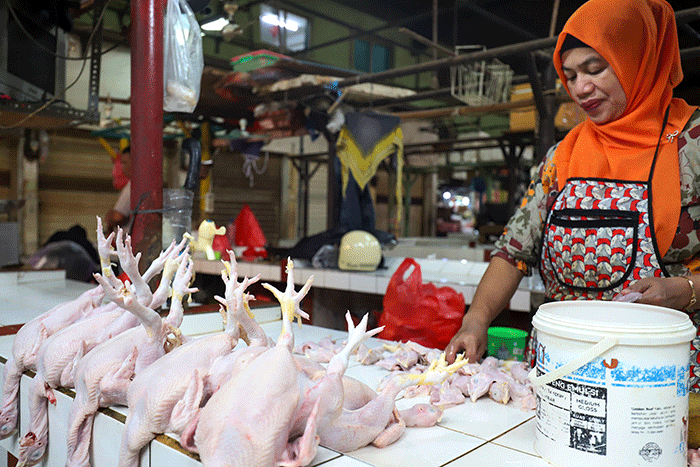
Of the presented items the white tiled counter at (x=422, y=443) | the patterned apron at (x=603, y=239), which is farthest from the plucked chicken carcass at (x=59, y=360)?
→ the patterned apron at (x=603, y=239)

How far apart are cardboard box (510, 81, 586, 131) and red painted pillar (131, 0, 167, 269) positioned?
350 centimetres

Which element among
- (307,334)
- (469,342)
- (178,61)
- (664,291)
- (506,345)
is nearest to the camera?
(664,291)

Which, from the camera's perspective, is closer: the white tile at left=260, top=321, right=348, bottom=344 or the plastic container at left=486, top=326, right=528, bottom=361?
the white tile at left=260, top=321, right=348, bottom=344

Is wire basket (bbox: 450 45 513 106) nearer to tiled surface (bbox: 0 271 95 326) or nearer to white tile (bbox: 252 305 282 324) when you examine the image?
white tile (bbox: 252 305 282 324)

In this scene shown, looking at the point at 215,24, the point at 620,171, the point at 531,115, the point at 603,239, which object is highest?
the point at 215,24

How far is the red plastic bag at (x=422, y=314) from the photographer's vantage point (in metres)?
2.42

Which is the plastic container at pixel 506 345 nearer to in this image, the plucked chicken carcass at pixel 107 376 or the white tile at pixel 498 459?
the white tile at pixel 498 459

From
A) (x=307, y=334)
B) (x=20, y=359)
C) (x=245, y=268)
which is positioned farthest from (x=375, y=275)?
(x=20, y=359)

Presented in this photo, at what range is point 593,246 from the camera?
1579 millimetres

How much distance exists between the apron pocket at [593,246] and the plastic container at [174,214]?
1.66 metres

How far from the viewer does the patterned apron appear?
1526 millimetres

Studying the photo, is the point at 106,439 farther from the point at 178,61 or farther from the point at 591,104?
the point at 178,61

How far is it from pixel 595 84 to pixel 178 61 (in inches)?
73.3

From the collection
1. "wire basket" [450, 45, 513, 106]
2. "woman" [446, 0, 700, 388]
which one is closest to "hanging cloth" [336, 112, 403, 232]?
"wire basket" [450, 45, 513, 106]
